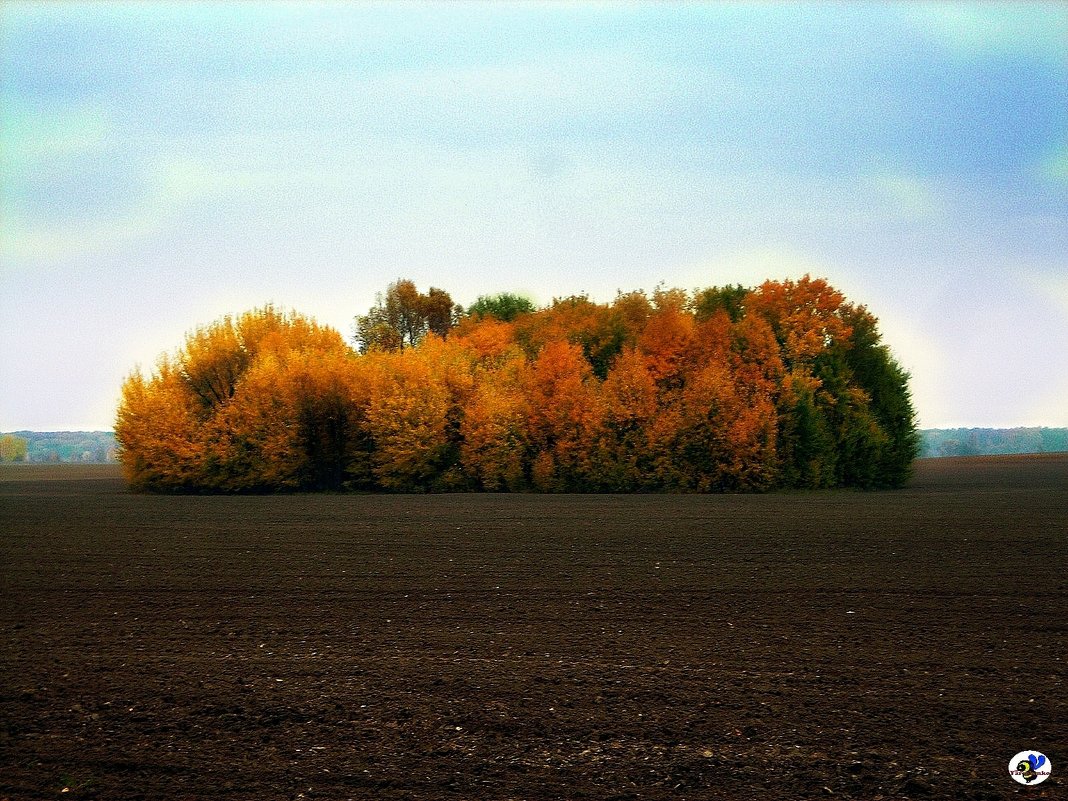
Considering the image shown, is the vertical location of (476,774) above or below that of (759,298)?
below

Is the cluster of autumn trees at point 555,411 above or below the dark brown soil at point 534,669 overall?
above

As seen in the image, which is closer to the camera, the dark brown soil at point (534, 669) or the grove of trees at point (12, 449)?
the dark brown soil at point (534, 669)

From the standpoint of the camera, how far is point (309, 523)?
34906 millimetres

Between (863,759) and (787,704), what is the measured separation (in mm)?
1757

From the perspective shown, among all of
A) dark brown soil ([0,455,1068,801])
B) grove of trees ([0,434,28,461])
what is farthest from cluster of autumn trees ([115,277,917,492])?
grove of trees ([0,434,28,461])

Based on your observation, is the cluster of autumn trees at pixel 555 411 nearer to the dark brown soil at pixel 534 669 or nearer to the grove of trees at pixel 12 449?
the dark brown soil at pixel 534 669

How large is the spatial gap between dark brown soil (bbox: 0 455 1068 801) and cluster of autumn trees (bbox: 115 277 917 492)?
27.3 meters

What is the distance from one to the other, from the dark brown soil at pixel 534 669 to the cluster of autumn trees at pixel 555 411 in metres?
27.3

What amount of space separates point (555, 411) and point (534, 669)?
4333 cm

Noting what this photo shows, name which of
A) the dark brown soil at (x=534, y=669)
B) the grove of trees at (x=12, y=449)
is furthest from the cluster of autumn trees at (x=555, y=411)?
the grove of trees at (x=12, y=449)

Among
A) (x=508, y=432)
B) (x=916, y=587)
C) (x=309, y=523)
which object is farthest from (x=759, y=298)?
(x=916, y=587)

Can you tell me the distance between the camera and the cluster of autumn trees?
2164 inches

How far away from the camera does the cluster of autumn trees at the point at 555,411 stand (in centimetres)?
5497

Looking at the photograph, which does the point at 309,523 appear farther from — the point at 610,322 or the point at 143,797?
the point at 610,322
